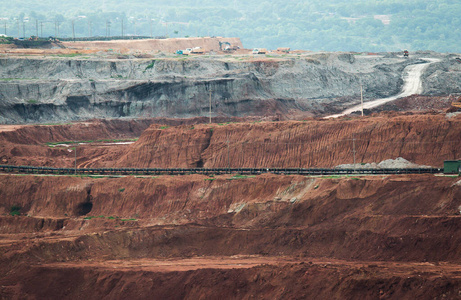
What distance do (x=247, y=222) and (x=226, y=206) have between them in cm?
365

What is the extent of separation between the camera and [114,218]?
70500mm

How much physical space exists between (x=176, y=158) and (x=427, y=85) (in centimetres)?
6674

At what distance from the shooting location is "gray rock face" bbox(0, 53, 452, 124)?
409 ft

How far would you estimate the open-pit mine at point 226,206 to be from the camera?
5284cm

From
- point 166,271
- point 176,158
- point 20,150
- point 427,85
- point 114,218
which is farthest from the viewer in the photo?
point 427,85

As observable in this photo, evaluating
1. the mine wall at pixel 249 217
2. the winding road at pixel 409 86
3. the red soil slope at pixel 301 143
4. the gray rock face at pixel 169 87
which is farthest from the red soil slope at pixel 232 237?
the winding road at pixel 409 86

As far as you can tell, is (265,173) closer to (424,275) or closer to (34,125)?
(424,275)

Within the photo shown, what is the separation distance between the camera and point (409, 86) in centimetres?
14350

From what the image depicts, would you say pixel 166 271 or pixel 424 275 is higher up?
pixel 424 275

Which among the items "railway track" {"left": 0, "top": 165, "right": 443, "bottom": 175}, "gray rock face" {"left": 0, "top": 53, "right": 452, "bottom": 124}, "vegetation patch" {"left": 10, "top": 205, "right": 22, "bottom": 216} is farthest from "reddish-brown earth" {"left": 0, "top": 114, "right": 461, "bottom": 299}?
"gray rock face" {"left": 0, "top": 53, "right": 452, "bottom": 124}

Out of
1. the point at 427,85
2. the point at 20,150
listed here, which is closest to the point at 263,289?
the point at 20,150

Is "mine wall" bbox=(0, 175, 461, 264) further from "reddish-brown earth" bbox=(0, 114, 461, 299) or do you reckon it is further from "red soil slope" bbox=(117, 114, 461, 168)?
"red soil slope" bbox=(117, 114, 461, 168)

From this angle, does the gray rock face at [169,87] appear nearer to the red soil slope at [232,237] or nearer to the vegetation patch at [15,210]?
the vegetation patch at [15,210]

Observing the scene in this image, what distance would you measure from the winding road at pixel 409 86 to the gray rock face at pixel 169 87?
1825 millimetres
